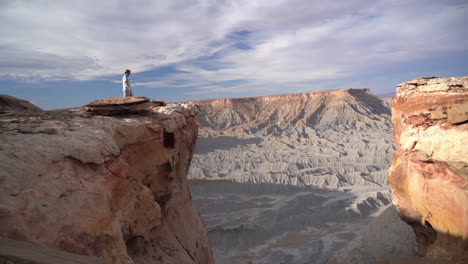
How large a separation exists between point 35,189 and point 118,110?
3.17 metres

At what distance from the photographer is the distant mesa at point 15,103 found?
20.1 feet

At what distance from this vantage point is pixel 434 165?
5930 millimetres

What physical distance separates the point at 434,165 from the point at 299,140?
47288 millimetres

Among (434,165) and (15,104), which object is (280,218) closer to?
(434,165)

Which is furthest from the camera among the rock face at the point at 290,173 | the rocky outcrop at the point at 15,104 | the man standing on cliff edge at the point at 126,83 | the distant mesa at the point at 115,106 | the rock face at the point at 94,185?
the rock face at the point at 290,173

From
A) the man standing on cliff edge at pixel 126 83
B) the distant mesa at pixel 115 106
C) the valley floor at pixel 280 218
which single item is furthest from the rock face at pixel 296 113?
the distant mesa at pixel 115 106

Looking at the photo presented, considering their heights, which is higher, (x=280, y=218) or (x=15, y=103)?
(x=15, y=103)

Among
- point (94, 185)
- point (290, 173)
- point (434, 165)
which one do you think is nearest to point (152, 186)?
point (94, 185)

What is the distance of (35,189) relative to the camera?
275cm

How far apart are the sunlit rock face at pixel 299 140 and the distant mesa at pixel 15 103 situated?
28.9 ft

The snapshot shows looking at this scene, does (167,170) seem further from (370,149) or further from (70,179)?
(370,149)

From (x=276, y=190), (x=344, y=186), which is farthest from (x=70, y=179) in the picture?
(x=344, y=186)

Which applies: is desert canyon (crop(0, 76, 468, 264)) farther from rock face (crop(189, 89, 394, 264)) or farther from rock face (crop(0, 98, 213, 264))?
rock face (crop(189, 89, 394, 264))

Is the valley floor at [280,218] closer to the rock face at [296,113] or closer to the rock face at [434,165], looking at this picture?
the rock face at [434,165]
